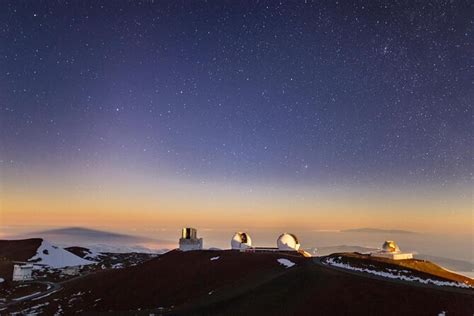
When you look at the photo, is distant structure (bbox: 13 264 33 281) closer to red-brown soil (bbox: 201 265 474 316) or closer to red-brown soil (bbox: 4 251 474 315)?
red-brown soil (bbox: 4 251 474 315)

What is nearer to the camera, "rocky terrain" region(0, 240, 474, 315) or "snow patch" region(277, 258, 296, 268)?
"rocky terrain" region(0, 240, 474, 315)

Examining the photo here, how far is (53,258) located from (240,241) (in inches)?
2209

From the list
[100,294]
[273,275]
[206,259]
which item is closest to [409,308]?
[273,275]

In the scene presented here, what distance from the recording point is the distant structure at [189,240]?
75.6 meters

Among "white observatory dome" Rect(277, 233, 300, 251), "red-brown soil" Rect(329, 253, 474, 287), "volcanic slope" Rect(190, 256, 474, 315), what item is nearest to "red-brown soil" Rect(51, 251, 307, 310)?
"volcanic slope" Rect(190, 256, 474, 315)

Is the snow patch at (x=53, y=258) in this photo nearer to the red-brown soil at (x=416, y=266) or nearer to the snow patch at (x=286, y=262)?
the snow patch at (x=286, y=262)

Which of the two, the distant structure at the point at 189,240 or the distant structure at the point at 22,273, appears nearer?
the distant structure at the point at 189,240

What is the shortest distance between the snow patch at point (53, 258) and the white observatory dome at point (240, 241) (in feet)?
163

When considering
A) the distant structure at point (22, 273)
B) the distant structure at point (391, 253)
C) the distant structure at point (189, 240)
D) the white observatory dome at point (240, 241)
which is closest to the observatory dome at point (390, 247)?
the distant structure at point (391, 253)

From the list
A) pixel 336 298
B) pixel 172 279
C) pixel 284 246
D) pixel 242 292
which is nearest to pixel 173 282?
pixel 172 279

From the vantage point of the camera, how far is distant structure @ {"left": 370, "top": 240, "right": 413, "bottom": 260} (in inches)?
2242

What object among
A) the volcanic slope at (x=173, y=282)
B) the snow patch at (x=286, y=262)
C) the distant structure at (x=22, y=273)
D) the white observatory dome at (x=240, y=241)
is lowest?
the distant structure at (x=22, y=273)

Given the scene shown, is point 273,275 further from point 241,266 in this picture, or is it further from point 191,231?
point 191,231

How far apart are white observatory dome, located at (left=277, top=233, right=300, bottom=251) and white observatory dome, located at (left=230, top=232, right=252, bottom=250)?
664 centimetres
